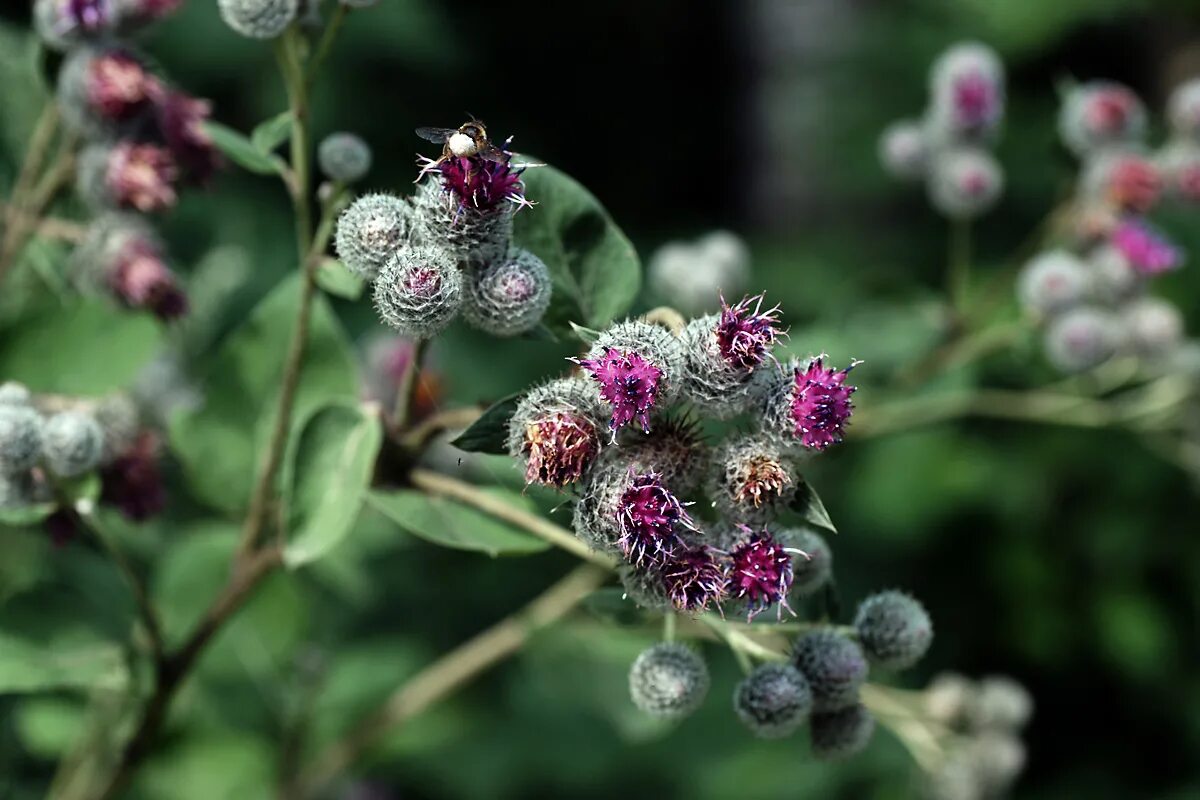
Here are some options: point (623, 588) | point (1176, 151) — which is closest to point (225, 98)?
point (1176, 151)

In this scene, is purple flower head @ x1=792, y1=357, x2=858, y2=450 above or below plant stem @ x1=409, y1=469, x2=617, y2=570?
above

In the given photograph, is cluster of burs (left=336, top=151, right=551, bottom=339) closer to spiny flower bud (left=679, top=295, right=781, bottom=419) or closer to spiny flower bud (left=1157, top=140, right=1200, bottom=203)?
spiny flower bud (left=679, top=295, right=781, bottom=419)

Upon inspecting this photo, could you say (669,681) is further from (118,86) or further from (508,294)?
(118,86)

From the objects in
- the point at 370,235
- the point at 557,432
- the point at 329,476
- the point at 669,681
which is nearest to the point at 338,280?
the point at 370,235

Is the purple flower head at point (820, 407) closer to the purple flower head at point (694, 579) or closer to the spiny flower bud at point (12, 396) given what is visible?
the purple flower head at point (694, 579)

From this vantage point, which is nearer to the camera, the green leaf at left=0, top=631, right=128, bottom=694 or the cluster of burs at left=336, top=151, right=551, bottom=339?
the cluster of burs at left=336, top=151, right=551, bottom=339

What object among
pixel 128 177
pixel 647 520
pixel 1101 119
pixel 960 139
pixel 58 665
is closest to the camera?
pixel 647 520

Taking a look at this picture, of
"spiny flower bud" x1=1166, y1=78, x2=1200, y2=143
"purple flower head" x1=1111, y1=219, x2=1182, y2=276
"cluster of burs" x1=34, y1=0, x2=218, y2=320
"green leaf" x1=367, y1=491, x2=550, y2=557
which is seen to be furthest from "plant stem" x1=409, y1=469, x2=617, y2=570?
"spiny flower bud" x1=1166, y1=78, x2=1200, y2=143
